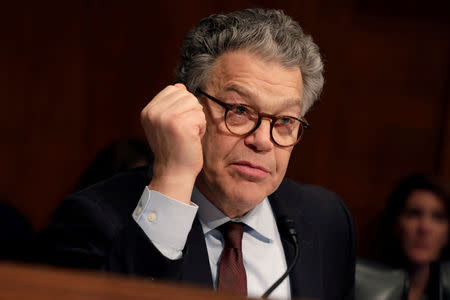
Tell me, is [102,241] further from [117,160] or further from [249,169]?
[117,160]

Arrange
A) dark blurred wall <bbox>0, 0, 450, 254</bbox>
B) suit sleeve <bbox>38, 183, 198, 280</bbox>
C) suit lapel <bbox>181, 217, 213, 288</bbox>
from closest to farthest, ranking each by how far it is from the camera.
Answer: suit sleeve <bbox>38, 183, 198, 280</bbox>
suit lapel <bbox>181, 217, 213, 288</bbox>
dark blurred wall <bbox>0, 0, 450, 254</bbox>

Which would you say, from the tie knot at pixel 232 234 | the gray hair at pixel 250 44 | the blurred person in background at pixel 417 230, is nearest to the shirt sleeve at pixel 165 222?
the tie knot at pixel 232 234

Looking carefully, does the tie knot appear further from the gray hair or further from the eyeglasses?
the gray hair

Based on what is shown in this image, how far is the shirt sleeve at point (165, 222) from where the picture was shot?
1.16 metres

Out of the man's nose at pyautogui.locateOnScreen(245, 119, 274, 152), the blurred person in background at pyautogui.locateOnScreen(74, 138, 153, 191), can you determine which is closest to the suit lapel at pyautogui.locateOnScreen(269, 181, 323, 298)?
the man's nose at pyautogui.locateOnScreen(245, 119, 274, 152)

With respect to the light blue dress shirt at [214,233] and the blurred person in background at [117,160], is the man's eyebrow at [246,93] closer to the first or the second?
the light blue dress shirt at [214,233]

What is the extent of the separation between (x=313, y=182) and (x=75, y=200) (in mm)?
1964

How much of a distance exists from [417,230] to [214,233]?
135 centimetres

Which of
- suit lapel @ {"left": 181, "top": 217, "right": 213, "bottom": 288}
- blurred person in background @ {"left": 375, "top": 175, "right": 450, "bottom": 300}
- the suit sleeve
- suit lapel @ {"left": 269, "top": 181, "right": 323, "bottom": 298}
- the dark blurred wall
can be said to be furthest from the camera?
the dark blurred wall

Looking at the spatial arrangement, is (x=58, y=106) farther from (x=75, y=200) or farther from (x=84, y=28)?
(x=75, y=200)

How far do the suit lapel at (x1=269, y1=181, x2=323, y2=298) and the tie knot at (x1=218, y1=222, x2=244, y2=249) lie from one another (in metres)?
0.12

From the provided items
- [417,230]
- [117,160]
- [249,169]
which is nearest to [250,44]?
[249,169]

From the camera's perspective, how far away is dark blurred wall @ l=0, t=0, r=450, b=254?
3.04 metres

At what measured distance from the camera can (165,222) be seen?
116 cm
